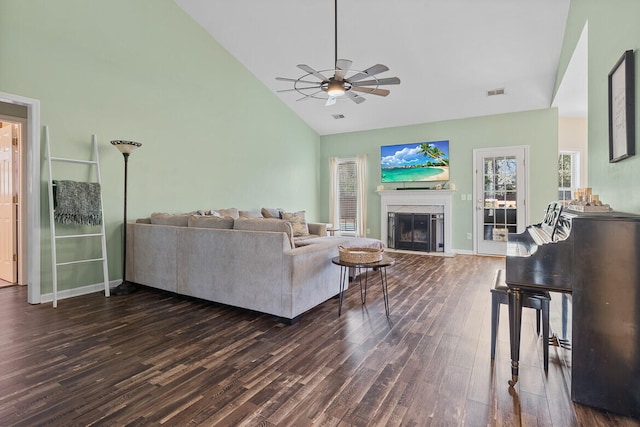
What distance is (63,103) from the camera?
12.1 feet

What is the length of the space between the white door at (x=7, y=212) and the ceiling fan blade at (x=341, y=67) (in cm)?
442

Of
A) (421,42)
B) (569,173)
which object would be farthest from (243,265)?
(569,173)

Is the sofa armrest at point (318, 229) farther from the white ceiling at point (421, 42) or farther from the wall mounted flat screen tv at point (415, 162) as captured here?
the white ceiling at point (421, 42)

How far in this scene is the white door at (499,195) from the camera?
6.30 metres

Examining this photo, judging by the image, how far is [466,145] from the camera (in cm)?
678

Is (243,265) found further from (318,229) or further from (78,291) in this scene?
(318,229)

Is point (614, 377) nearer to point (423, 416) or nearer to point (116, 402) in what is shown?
point (423, 416)

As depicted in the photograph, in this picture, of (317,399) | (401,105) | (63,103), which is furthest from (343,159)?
(317,399)

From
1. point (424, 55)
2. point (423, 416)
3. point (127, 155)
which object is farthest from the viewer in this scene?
point (424, 55)

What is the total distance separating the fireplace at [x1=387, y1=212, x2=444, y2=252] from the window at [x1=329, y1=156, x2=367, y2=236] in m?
0.87

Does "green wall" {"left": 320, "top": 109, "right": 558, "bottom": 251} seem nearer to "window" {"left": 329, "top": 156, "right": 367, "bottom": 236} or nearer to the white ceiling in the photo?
"window" {"left": 329, "top": 156, "right": 367, "bottom": 236}

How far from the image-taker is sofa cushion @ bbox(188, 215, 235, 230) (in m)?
3.44

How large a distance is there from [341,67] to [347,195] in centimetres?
515

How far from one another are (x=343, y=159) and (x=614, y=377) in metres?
7.02
